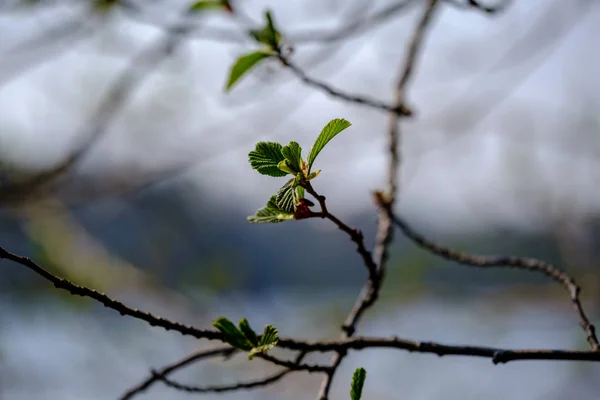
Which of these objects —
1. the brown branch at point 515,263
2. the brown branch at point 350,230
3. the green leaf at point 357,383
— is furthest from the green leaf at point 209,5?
the green leaf at point 357,383

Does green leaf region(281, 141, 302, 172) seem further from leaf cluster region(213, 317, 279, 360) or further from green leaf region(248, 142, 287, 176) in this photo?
leaf cluster region(213, 317, 279, 360)

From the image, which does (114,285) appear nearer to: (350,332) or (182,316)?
(182,316)

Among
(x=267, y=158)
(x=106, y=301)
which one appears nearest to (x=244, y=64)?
(x=267, y=158)

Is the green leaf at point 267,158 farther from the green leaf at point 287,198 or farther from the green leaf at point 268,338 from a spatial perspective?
the green leaf at point 268,338

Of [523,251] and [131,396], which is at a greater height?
[523,251]

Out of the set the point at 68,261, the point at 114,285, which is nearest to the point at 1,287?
the point at 68,261

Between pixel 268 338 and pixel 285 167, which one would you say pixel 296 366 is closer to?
pixel 268 338
